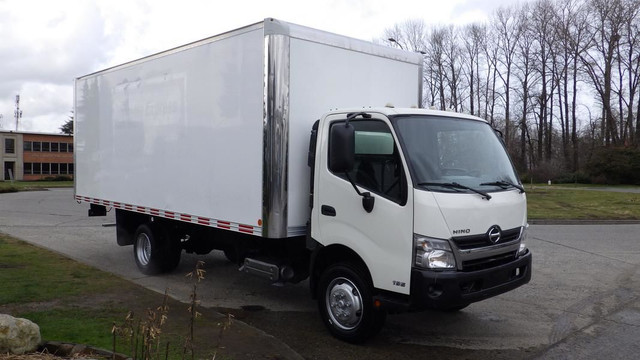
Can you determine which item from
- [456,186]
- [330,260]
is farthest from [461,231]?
[330,260]

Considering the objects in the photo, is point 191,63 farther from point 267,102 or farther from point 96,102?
point 96,102

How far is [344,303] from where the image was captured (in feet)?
17.9

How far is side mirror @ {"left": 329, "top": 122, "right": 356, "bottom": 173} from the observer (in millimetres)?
4918

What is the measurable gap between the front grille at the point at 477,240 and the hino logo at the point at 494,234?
0.03 m

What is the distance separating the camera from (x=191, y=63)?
7.16 m

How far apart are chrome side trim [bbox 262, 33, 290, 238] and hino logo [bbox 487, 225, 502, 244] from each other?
212cm

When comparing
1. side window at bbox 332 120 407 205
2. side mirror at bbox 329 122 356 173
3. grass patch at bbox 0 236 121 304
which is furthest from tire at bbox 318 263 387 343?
grass patch at bbox 0 236 121 304

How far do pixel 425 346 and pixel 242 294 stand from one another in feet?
10.1

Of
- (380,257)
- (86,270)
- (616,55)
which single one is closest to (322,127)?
(380,257)

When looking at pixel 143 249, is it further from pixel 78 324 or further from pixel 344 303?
pixel 344 303

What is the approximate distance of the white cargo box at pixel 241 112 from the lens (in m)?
5.73

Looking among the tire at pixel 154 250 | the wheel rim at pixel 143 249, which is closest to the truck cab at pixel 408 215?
the tire at pixel 154 250

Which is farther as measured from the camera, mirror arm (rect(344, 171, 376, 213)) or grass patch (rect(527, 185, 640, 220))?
grass patch (rect(527, 185, 640, 220))

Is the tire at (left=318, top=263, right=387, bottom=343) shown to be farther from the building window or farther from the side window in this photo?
the building window
